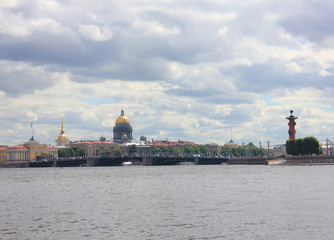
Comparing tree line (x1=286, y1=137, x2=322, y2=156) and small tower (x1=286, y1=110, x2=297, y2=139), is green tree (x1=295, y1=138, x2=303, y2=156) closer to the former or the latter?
tree line (x1=286, y1=137, x2=322, y2=156)

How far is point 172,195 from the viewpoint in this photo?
44.8 meters

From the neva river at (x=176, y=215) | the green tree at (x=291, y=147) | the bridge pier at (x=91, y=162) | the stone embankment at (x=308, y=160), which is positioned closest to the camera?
the neva river at (x=176, y=215)

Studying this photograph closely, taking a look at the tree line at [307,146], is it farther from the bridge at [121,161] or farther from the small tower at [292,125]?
the bridge at [121,161]

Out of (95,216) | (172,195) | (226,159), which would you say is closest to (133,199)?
(172,195)

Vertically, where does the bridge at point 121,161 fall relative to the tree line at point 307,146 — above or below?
below

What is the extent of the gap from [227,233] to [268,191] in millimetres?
20134

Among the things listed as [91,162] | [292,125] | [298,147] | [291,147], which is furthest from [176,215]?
[91,162]

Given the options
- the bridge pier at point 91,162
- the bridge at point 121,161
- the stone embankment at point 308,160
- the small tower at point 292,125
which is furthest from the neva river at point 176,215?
the bridge pier at point 91,162

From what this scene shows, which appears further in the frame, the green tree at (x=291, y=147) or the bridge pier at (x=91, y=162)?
the bridge pier at (x=91, y=162)

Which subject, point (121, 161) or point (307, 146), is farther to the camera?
point (121, 161)

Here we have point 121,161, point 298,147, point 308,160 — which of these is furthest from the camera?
point 121,161

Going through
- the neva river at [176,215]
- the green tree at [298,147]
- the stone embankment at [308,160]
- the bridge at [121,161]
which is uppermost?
the green tree at [298,147]

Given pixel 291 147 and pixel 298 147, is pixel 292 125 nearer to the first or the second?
pixel 291 147

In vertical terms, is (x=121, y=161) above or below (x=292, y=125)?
below
